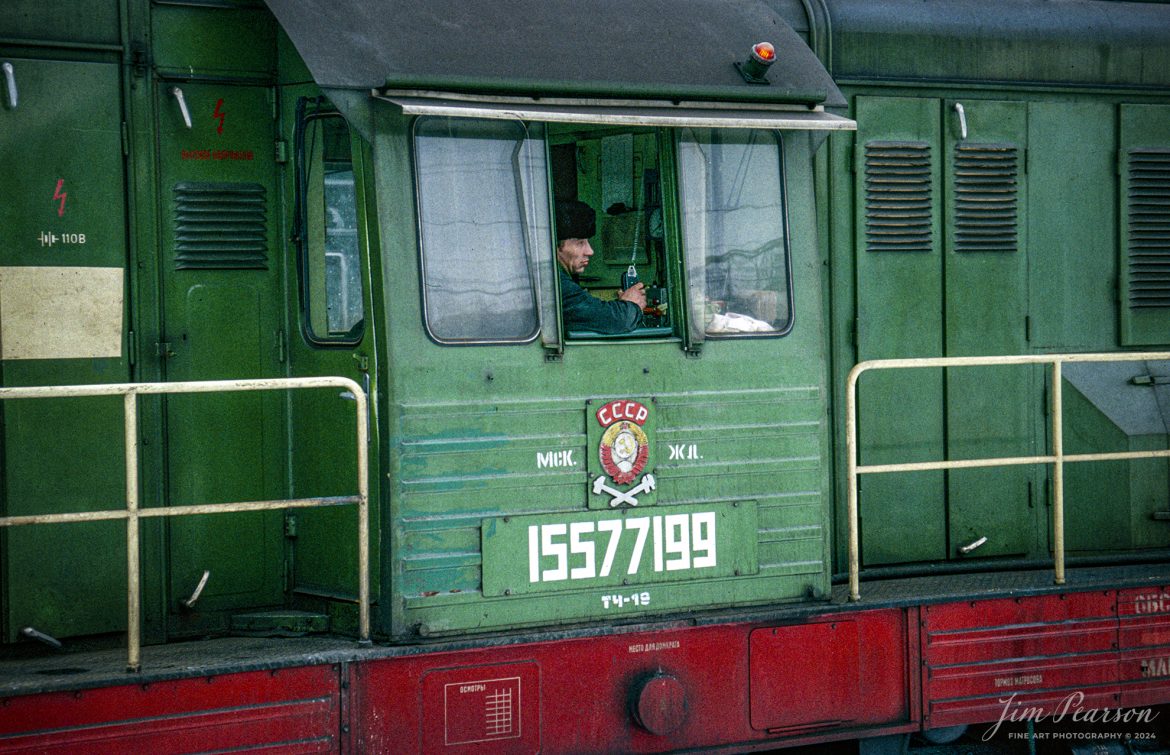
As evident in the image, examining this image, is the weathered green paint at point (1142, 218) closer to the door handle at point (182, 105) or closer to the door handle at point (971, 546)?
the door handle at point (971, 546)

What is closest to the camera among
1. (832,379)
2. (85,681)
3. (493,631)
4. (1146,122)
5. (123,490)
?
(85,681)

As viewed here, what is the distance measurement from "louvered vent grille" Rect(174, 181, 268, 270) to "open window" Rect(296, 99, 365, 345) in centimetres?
19

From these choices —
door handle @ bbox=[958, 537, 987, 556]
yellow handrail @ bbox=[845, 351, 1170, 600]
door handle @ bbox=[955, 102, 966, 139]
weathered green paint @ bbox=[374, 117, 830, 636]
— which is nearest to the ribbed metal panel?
weathered green paint @ bbox=[374, 117, 830, 636]

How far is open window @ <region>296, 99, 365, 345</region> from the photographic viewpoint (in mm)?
4746

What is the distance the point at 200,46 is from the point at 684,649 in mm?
2954

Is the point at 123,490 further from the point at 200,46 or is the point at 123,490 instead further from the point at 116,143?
the point at 200,46

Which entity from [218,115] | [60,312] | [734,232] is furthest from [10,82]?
[734,232]

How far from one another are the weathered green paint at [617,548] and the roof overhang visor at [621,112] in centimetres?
141

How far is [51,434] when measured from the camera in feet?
15.6

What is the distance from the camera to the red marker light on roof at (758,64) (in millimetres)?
4688

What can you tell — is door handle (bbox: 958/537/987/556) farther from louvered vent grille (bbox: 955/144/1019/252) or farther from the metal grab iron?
Answer: the metal grab iron

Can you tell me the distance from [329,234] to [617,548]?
1609 millimetres

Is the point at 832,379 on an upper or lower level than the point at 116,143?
lower

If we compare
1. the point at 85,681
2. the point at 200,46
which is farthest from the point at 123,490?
the point at 200,46
